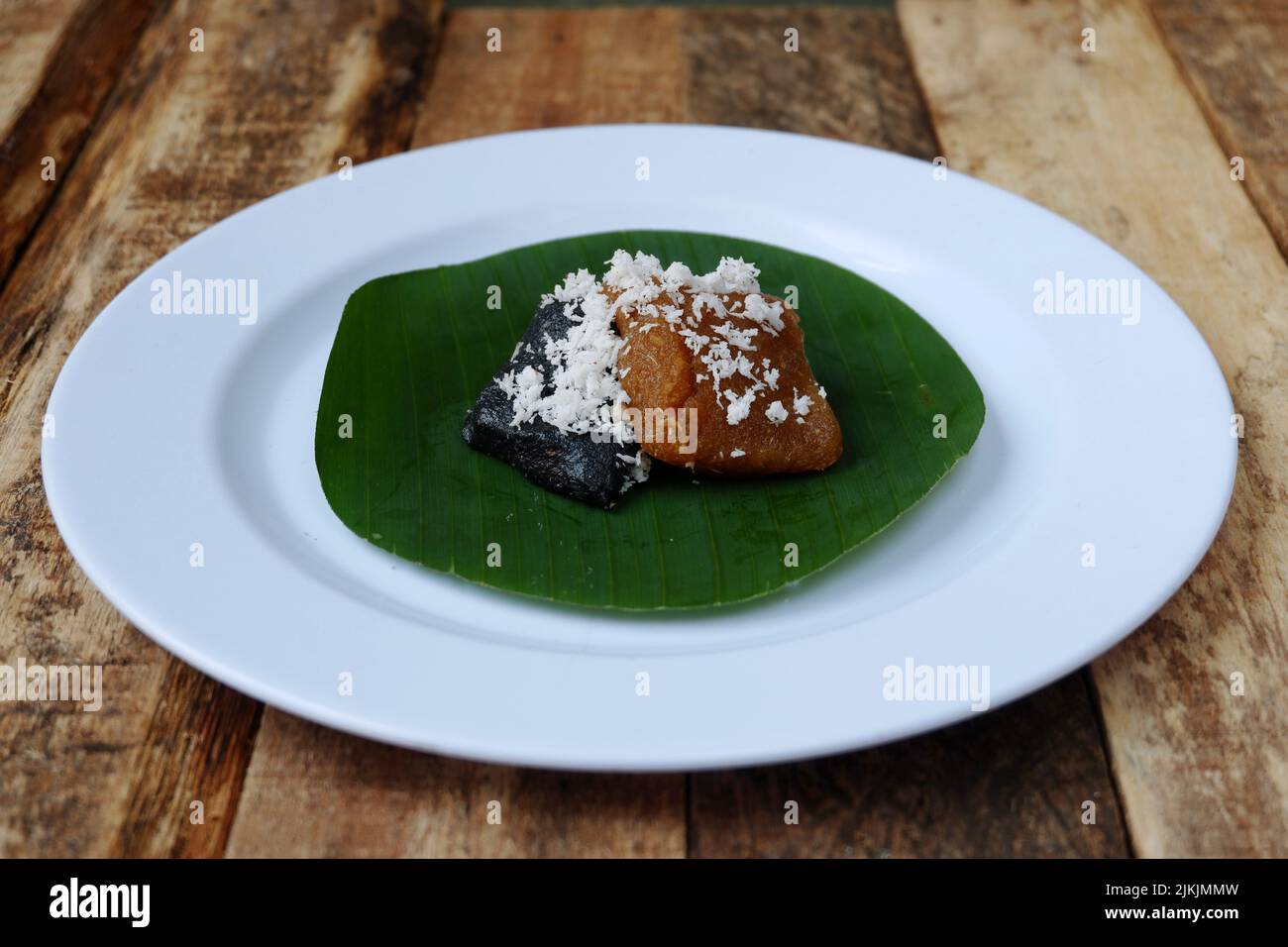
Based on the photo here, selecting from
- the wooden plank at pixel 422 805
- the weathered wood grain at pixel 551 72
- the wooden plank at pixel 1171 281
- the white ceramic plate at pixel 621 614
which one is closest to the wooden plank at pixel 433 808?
the wooden plank at pixel 422 805

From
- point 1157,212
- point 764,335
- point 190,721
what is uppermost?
point 764,335

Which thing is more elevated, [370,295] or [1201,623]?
[370,295]

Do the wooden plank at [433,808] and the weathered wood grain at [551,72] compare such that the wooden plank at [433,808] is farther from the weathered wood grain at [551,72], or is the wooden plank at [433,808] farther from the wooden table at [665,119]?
the weathered wood grain at [551,72]

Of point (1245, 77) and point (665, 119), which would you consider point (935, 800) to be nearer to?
point (665, 119)

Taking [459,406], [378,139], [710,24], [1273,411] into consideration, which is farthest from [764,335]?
[710,24]
